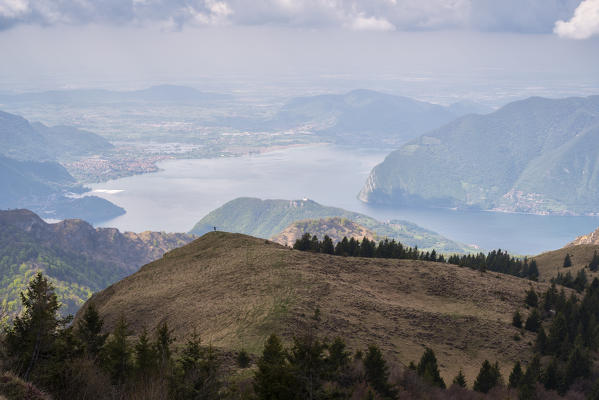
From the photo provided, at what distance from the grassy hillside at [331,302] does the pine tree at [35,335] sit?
17.2 meters

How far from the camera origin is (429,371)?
41469 mm

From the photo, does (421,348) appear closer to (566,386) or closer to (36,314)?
(566,386)

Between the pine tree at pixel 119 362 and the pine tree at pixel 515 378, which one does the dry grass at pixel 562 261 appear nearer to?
the pine tree at pixel 515 378

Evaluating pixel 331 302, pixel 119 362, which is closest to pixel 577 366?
pixel 331 302

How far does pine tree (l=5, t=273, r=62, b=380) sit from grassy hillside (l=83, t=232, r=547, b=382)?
17228mm

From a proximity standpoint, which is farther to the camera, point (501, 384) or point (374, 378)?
point (501, 384)

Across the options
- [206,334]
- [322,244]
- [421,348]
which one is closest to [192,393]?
[206,334]

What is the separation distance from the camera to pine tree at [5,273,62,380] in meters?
26.3

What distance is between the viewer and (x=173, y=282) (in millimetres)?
69875

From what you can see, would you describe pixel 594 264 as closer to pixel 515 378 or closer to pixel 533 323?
pixel 533 323

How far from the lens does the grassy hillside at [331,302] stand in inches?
1960

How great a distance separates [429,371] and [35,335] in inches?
1182

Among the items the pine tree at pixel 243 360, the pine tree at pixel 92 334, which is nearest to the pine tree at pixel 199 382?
the pine tree at pixel 243 360

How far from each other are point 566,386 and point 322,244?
52202 mm
